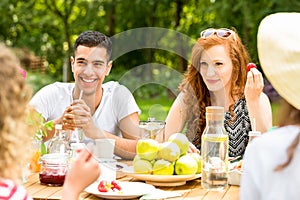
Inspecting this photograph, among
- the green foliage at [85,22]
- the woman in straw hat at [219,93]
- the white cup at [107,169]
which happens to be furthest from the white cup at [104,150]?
the green foliage at [85,22]

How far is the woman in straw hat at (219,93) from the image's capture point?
8.39ft

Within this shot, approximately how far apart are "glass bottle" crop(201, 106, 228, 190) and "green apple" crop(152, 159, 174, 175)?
11 cm

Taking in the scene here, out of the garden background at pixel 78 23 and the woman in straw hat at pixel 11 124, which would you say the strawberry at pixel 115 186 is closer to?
the woman in straw hat at pixel 11 124

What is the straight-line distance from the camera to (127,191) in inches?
77.2

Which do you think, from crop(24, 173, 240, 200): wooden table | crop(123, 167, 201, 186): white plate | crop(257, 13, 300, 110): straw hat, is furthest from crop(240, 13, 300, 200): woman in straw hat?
crop(123, 167, 201, 186): white plate

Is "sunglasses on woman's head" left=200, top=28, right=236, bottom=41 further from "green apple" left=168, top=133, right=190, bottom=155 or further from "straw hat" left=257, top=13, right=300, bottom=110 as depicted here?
"straw hat" left=257, top=13, right=300, bottom=110

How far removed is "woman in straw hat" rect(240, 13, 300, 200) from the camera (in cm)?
126

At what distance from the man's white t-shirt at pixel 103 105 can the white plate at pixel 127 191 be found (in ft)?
2.49

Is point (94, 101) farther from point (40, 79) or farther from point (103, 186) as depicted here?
point (40, 79)

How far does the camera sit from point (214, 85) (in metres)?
2.61

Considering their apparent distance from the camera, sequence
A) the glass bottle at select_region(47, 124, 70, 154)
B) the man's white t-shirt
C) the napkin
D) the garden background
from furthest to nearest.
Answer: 1. the garden background
2. the man's white t-shirt
3. the glass bottle at select_region(47, 124, 70, 154)
4. the napkin

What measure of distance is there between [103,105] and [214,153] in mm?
862

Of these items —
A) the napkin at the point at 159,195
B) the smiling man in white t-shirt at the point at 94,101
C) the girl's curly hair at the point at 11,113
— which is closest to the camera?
the girl's curly hair at the point at 11,113

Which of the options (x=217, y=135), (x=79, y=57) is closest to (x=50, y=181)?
(x=217, y=135)
